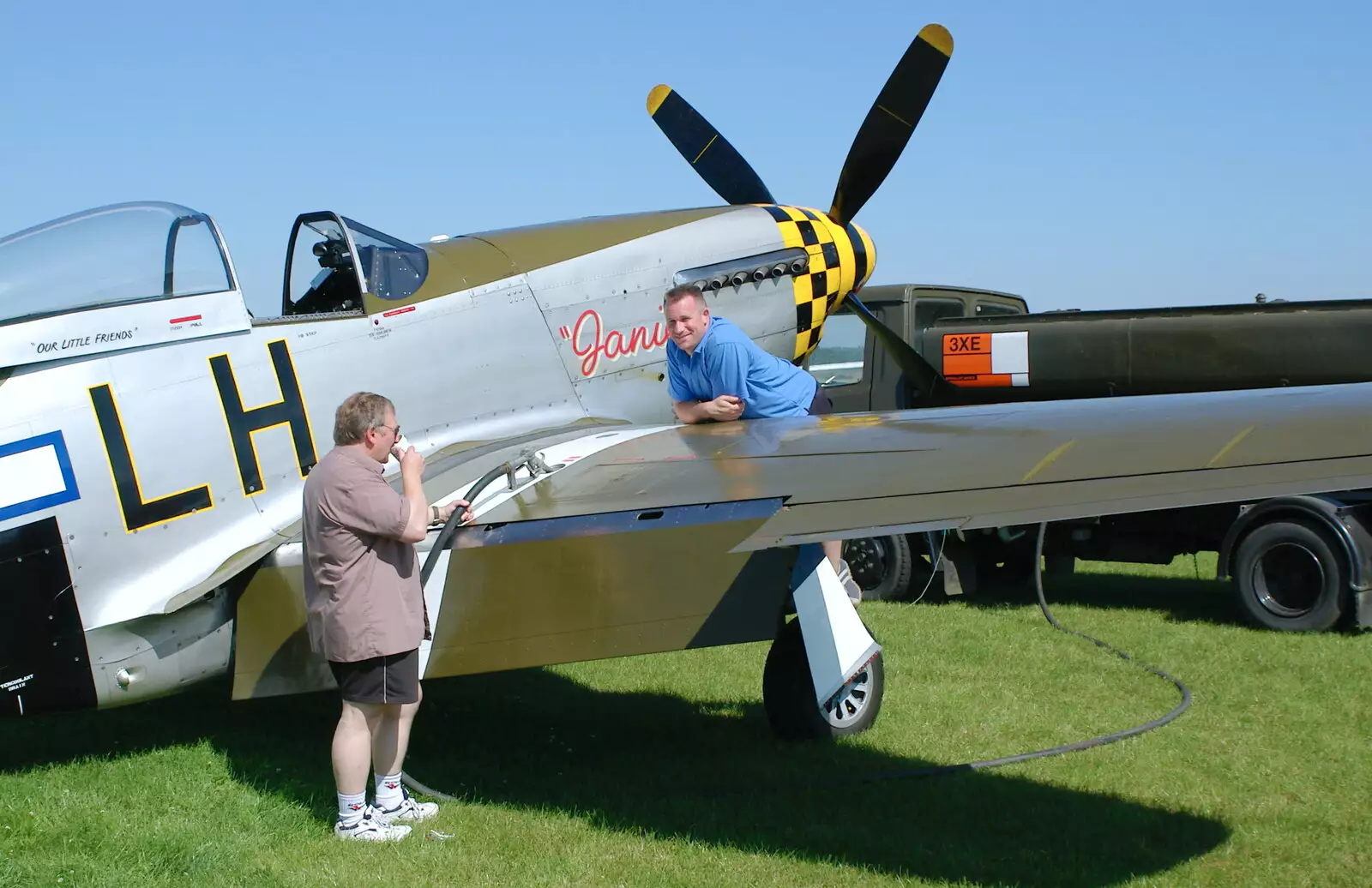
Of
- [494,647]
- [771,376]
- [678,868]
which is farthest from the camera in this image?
[771,376]

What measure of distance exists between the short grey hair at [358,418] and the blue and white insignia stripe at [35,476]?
113 centimetres

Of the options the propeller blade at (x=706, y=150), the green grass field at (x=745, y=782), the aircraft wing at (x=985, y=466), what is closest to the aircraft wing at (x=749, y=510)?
the aircraft wing at (x=985, y=466)

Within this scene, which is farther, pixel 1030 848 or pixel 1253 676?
pixel 1253 676

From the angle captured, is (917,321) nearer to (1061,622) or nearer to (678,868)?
(1061,622)

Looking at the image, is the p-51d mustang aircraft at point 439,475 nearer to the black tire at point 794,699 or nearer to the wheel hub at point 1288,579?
the black tire at point 794,699

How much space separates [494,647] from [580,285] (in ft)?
A: 9.26

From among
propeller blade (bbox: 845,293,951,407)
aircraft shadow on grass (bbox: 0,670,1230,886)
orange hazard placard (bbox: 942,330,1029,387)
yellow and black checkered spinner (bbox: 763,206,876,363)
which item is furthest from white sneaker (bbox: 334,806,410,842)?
orange hazard placard (bbox: 942,330,1029,387)

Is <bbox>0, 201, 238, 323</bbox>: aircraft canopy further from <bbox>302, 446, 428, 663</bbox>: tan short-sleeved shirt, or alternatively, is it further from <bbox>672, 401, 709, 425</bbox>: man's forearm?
Result: <bbox>672, 401, 709, 425</bbox>: man's forearm

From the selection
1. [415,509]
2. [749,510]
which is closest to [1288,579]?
[749,510]

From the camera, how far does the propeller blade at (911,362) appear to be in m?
8.02

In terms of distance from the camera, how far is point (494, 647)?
421cm

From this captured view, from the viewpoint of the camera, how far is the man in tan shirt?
396cm

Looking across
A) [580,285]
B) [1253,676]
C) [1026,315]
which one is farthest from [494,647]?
Result: [1026,315]

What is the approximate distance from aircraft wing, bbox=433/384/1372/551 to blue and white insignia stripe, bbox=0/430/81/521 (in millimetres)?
1515
